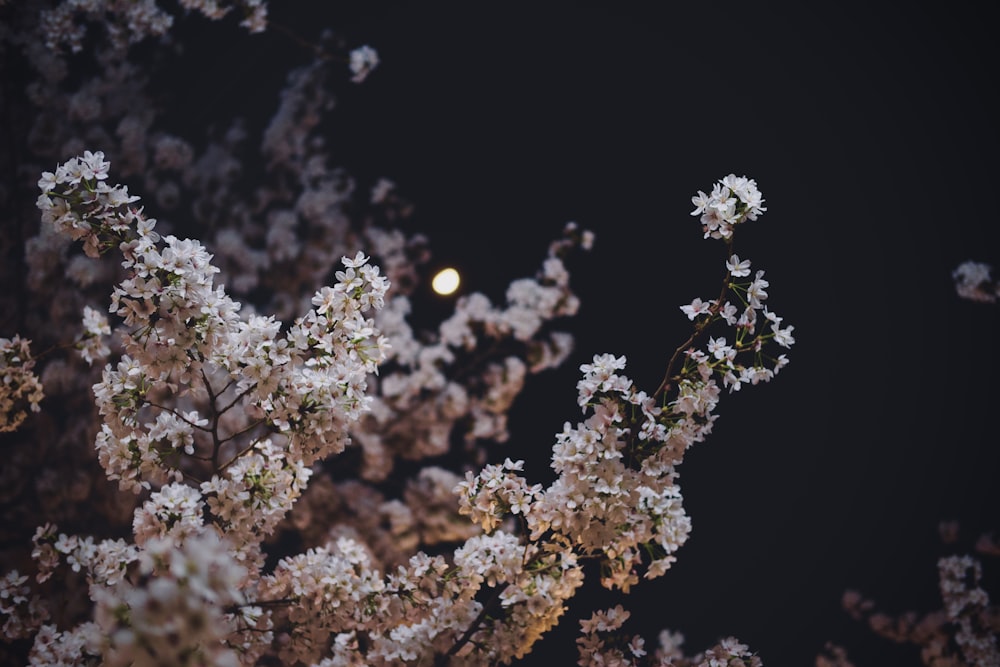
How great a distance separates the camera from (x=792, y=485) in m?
4.44

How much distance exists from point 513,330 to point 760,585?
263 centimetres

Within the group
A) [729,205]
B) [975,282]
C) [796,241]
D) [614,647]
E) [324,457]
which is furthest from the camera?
[796,241]

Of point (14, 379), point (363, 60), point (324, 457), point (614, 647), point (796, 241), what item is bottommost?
point (614, 647)

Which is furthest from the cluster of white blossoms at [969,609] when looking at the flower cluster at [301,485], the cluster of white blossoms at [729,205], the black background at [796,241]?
the cluster of white blossoms at [729,205]

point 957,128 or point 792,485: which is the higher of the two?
point 957,128

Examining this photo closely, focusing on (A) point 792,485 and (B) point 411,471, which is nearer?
(A) point 792,485

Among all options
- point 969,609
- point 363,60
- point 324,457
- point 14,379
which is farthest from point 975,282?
point 14,379

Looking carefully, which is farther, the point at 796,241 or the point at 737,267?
the point at 796,241

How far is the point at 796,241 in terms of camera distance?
431cm

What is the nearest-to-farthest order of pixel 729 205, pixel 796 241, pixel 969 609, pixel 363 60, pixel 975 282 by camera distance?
1. pixel 729 205
2. pixel 975 282
3. pixel 969 609
4. pixel 796 241
5. pixel 363 60

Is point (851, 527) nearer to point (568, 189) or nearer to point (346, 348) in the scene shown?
point (568, 189)

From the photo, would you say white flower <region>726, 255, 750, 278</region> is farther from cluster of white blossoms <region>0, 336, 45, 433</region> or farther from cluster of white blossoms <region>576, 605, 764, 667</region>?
cluster of white blossoms <region>0, 336, 45, 433</region>

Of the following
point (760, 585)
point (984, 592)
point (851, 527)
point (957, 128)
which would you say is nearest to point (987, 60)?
point (957, 128)

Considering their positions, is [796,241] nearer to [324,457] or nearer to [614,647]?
[614,647]
